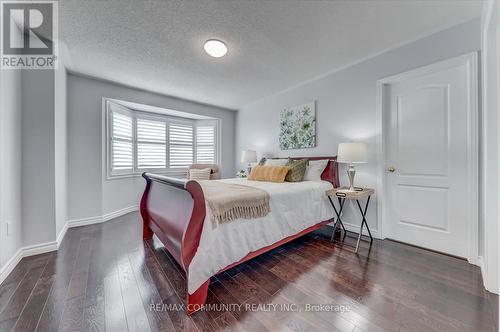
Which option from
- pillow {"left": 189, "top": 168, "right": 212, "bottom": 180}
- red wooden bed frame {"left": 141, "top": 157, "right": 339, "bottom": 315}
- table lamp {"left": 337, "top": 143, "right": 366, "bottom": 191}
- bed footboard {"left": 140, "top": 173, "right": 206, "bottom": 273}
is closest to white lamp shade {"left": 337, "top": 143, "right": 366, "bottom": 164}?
table lamp {"left": 337, "top": 143, "right": 366, "bottom": 191}

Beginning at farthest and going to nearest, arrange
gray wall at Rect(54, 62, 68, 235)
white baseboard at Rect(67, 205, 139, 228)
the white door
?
white baseboard at Rect(67, 205, 139, 228) → gray wall at Rect(54, 62, 68, 235) → the white door

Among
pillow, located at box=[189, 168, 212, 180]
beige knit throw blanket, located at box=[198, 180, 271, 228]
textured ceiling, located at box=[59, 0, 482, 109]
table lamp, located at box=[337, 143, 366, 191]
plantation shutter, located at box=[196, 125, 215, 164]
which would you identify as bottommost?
beige knit throw blanket, located at box=[198, 180, 271, 228]

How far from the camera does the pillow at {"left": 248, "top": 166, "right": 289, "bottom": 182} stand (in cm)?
283

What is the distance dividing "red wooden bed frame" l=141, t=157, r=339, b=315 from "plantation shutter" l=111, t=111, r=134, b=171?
5.26 feet

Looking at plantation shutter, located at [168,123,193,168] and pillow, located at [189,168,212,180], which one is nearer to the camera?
pillow, located at [189,168,212,180]

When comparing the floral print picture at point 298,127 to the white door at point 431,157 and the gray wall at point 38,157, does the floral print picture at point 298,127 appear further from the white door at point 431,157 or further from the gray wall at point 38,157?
the gray wall at point 38,157

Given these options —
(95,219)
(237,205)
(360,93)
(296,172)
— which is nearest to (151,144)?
(95,219)

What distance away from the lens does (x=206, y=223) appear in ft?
4.64

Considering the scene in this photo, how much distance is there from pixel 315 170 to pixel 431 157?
130cm

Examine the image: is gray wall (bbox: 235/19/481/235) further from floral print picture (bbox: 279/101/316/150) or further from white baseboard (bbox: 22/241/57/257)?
white baseboard (bbox: 22/241/57/257)

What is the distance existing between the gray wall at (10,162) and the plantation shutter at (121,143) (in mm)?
1560

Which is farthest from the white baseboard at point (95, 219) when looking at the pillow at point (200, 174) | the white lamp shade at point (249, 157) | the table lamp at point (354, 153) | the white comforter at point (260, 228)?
the table lamp at point (354, 153)

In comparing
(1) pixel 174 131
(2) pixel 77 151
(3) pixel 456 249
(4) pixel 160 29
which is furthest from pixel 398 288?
(1) pixel 174 131

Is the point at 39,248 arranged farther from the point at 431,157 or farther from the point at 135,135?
the point at 431,157
